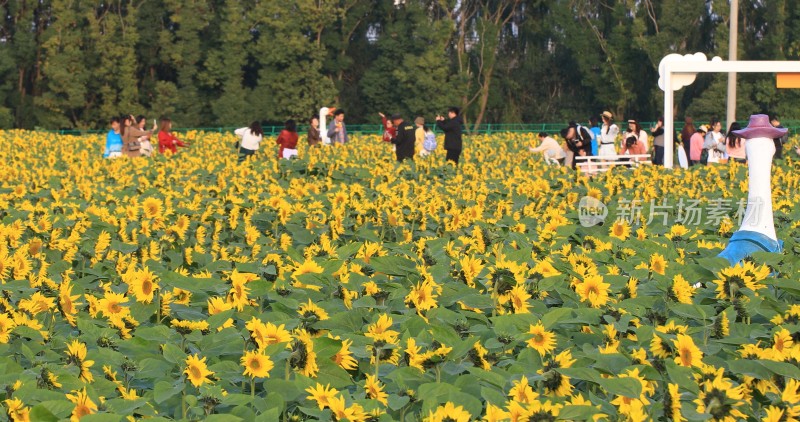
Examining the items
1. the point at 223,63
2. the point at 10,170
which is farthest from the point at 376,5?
the point at 10,170

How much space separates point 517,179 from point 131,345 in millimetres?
8166

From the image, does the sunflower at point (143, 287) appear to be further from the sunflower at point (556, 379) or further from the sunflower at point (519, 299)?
the sunflower at point (556, 379)

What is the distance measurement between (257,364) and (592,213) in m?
5.49

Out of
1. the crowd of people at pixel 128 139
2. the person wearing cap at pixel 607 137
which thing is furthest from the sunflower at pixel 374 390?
the person wearing cap at pixel 607 137

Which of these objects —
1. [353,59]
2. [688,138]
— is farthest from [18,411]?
[353,59]

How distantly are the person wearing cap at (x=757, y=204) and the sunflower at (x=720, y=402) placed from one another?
3.07m

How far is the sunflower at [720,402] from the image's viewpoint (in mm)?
2877

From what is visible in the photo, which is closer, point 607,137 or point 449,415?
point 449,415

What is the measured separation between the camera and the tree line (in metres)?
40.6

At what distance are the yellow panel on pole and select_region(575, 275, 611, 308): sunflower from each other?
25.7ft

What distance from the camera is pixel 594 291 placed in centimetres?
419

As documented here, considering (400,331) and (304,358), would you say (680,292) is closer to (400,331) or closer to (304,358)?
(400,331)

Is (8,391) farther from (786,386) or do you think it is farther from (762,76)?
(762,76)

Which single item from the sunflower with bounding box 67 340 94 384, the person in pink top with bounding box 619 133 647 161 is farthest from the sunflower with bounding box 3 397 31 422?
the person in pink top with bounding box 619 133 647 161
